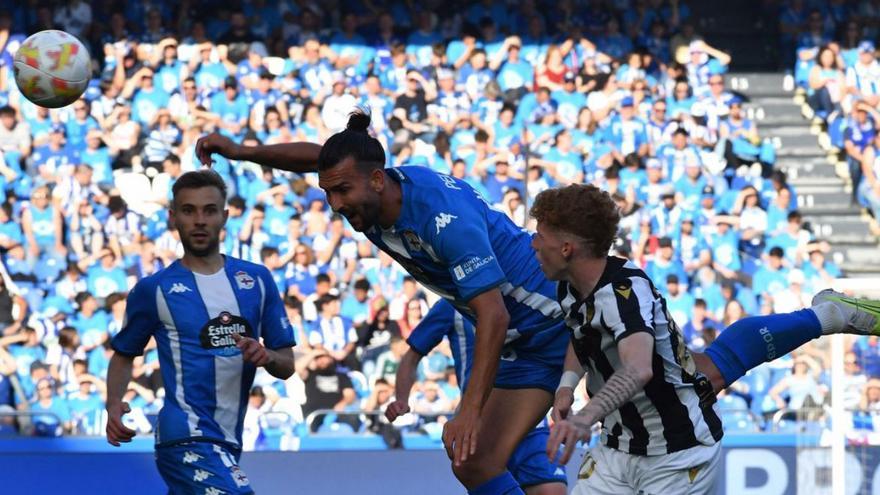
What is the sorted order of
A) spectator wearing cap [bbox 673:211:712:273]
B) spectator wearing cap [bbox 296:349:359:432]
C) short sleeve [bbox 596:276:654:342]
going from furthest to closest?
spectator wearing cap [bbox 673:211:712:273]
spectator wearing cap [bbox 296:349:359:432]
short sleeve [bbox 596:276:654:342]

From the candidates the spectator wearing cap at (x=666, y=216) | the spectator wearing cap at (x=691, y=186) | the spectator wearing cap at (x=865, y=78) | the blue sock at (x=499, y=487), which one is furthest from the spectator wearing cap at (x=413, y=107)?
the blue sock at (x=499, y=487)

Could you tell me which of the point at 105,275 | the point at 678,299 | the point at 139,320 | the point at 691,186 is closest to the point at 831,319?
the point at 139,320

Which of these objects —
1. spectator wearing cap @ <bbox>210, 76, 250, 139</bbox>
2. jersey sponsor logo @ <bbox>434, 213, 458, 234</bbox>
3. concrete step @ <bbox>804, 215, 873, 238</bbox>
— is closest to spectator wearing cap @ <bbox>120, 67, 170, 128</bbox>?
spectator wearing cap @ <bbox>210, 76, 250, 139</bbox>

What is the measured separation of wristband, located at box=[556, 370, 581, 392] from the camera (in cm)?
510

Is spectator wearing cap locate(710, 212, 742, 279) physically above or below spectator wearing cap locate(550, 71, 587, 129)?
below

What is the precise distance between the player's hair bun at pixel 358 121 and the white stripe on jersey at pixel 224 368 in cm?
115

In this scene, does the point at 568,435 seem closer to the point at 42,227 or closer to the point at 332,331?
the point at 332,331

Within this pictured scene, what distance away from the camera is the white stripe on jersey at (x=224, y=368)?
5996 millimetres

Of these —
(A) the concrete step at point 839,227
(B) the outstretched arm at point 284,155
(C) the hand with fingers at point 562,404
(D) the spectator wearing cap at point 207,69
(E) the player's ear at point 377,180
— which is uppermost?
(D) the spectator wearing cap at point 207,69

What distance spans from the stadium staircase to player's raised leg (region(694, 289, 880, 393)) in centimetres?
824

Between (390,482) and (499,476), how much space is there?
3768 millimetres

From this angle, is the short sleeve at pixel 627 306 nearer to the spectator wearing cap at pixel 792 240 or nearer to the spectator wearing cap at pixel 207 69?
the spectator wearing cap at pixel 792 240

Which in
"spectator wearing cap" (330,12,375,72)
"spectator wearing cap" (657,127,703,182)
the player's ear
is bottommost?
the player's ear

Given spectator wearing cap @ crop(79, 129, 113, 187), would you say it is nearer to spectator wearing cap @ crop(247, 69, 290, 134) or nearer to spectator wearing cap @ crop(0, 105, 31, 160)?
spectator wearing cap @ crop(0, 105, 31, 160)
